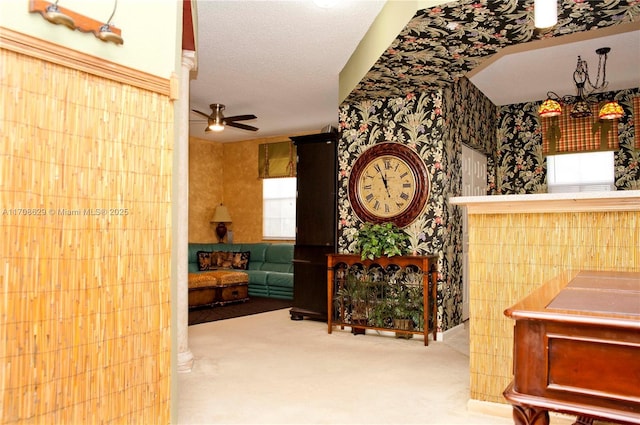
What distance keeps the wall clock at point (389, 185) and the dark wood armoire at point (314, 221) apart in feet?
1.29

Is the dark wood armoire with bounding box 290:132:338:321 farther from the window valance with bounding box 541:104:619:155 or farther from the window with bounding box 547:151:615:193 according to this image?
the window with bounding box 547:151:615:193

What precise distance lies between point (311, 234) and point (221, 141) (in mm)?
4160

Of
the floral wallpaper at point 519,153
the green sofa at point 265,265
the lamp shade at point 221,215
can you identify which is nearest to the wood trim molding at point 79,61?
the floral wallpaper at point 519,153

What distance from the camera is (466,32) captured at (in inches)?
133

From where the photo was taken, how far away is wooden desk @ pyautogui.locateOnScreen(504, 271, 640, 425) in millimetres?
1005

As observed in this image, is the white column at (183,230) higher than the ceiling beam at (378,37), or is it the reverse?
the ceiling beam at (378,37)

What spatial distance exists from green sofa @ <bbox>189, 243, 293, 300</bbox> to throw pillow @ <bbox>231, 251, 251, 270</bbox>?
0.40 ft

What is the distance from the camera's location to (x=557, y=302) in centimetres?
118

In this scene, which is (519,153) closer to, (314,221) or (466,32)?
(314,221)

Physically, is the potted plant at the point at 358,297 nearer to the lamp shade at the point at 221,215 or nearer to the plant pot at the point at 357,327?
the plant pot at the point at 357,327

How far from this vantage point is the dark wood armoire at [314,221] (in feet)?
18.5

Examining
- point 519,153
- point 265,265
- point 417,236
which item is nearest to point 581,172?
point 519,153

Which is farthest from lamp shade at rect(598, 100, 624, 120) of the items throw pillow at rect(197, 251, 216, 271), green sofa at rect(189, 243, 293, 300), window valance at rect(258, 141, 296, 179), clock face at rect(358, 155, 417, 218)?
throw pillow at rect(197, 251, 216, 271)

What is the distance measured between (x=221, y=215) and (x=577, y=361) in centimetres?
804
